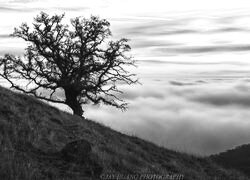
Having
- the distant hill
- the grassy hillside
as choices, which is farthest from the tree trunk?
the distant hill

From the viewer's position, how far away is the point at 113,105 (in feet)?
116

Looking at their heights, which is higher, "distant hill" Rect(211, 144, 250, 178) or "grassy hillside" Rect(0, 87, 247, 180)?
"distant hill" Rect(211, 144, 250, 178)

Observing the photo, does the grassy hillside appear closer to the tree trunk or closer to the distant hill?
the tree trunk

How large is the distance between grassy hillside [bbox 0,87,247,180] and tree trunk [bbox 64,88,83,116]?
11171 mm

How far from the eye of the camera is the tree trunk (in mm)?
33719

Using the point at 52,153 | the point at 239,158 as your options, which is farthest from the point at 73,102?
the point at 239,158

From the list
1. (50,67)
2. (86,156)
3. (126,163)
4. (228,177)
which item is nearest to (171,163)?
(228,177)

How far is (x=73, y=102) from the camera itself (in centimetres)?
3394

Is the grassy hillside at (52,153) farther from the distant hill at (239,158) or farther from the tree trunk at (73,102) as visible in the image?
the distant hill at (239,158)

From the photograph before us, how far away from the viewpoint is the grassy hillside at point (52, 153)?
10.2 metres

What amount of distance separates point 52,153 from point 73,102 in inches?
854

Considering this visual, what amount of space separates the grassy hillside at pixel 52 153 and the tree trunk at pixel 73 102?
440 inches

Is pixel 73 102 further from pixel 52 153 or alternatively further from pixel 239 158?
pixel 239 158

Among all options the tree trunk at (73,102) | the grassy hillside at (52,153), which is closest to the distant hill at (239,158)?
the tree trunk at (73,102)
